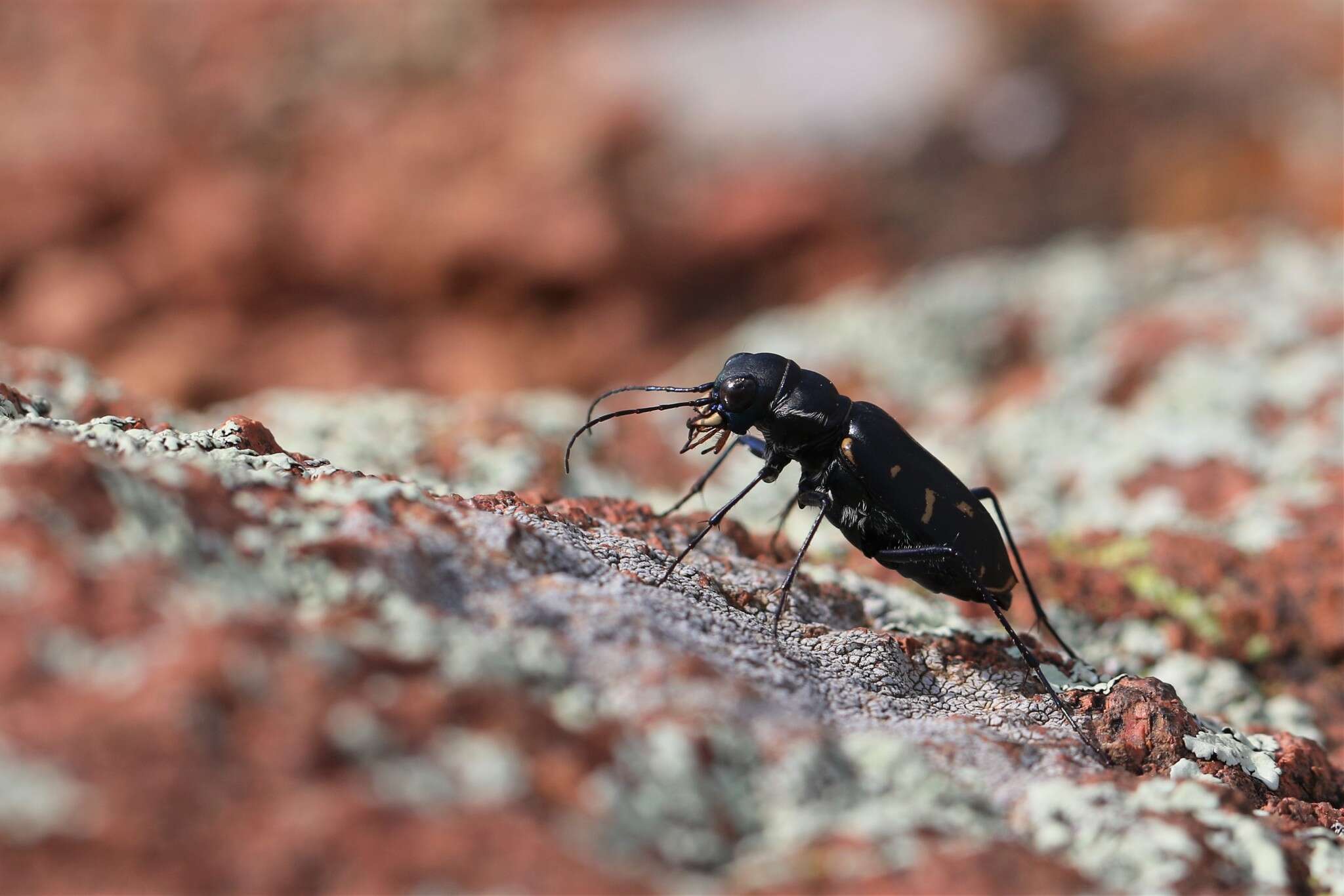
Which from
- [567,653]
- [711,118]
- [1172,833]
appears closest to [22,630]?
[567,653]

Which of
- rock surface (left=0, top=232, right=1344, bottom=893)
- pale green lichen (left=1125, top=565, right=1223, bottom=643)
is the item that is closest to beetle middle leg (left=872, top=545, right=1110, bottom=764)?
rock surface (left=0, top=232, right=1344, bottom=893)

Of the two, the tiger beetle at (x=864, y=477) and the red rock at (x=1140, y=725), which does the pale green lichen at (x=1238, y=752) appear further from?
the tiger beetle at (x=864, y=477)

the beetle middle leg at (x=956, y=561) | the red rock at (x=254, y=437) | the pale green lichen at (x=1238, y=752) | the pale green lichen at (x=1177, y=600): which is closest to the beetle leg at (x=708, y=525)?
the beetle middle leg at (x=956, y=561)

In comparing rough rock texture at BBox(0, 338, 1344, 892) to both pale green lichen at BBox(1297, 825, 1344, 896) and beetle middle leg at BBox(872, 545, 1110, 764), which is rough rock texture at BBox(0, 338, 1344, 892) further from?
beetle middle leg at BBox(872, 545, 1110, 764)

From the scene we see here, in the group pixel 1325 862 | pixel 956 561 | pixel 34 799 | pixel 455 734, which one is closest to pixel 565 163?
pixel 956 561

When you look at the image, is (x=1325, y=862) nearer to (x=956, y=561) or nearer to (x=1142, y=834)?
(x=1142, y=834)

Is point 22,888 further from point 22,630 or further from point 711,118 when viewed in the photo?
point 711,118
